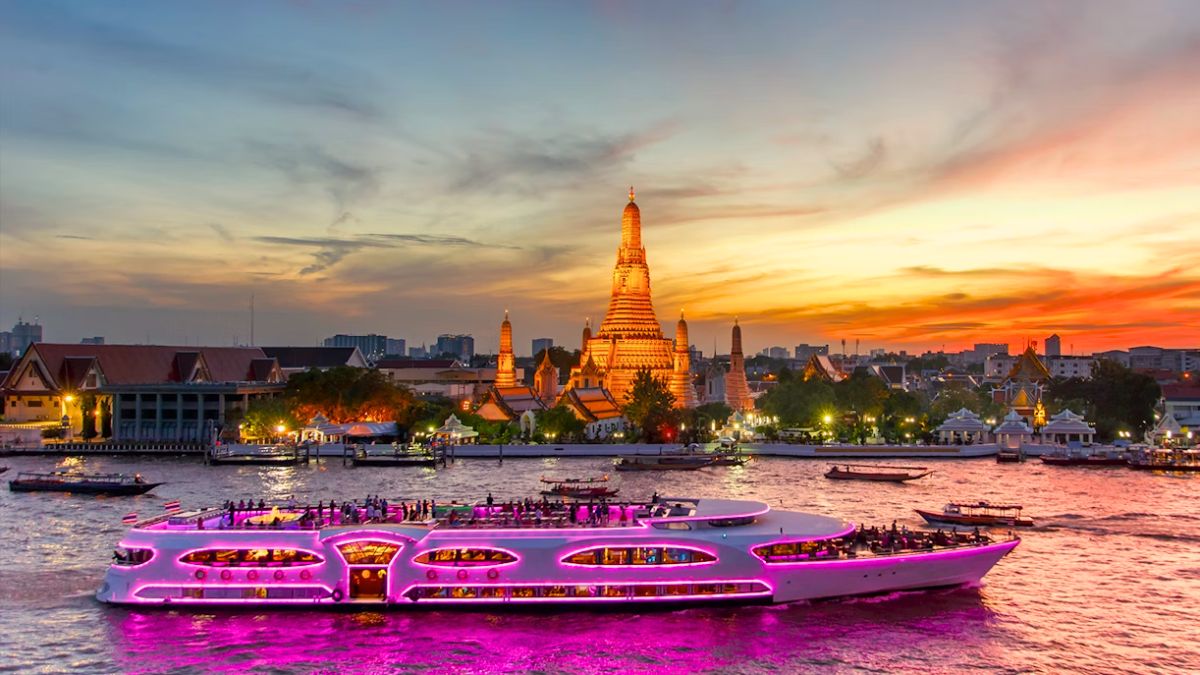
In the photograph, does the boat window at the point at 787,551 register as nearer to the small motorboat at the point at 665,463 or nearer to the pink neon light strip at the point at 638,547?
the pink neon light strip at the point at 638,547

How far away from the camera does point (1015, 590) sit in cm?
2991

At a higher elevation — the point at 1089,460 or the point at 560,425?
the point at 560,425

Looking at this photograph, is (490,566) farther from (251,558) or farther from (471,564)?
(251,558)

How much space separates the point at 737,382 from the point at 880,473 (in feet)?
172

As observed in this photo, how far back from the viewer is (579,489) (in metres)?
49.7

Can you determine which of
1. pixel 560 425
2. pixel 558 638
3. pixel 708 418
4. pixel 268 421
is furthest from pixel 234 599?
pixel 708 418

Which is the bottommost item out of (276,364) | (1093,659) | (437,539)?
(1093,659)

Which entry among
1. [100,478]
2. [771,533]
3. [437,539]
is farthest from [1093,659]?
[100,478]

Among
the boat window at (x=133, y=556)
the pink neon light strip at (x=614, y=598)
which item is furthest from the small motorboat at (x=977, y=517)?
the boat window at (x=133, y=556)

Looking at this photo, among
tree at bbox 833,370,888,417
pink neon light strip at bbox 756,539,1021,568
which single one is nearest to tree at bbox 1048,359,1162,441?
tree at bbox 833,370,888,417

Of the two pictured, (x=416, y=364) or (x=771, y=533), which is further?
(x=416, y=364)

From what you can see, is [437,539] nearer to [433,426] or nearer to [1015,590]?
[1015,590]

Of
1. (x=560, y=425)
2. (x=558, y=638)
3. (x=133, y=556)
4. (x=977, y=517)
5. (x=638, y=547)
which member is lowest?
(x=558, y=638)

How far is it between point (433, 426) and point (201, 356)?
30.8 metres
